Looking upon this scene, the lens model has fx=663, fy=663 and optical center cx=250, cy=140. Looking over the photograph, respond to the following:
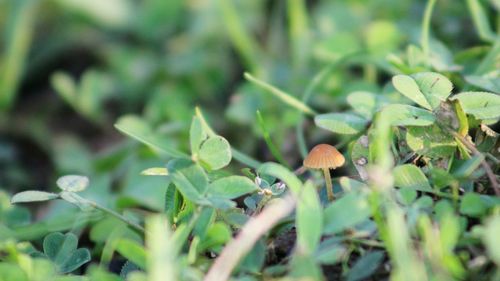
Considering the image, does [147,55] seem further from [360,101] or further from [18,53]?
[360,101]

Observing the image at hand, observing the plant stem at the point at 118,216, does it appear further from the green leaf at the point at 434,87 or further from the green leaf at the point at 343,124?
the green leaf at the point at 434,87

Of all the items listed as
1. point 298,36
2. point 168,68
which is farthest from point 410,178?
point 168,68

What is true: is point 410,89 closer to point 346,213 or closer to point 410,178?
point 410,178

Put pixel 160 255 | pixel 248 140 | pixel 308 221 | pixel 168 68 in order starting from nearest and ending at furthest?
pixel 160 255
pixel 308 221
pixel 248 140
pixel 168 68

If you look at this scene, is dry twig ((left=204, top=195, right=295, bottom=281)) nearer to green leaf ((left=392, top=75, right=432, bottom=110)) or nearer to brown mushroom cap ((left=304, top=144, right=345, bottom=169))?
brown mushroom cap ((left=304, top=144, right=345, bottom=169))

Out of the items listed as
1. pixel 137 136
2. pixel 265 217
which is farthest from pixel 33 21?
pixel 265 217

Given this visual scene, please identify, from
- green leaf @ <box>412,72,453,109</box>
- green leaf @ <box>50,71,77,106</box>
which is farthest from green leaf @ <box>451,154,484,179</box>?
green leaf @ <box>50,71,77,106</box>
